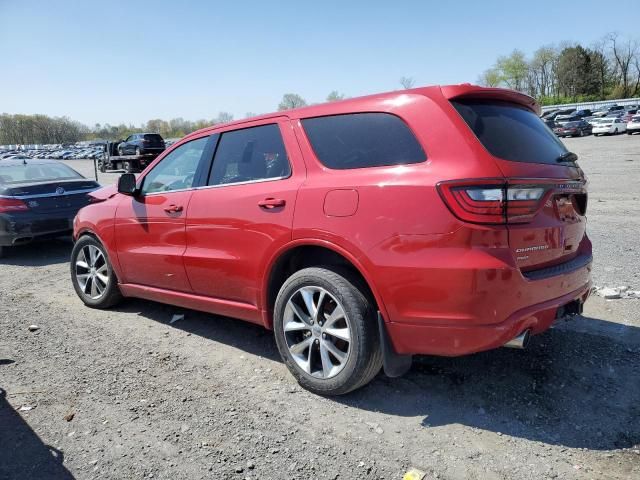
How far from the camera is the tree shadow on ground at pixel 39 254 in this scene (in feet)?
25.2

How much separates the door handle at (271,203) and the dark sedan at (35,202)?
576 centimetres

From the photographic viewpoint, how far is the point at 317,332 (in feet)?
10.4

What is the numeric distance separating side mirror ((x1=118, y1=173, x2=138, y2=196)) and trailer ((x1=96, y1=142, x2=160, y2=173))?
22454 mm

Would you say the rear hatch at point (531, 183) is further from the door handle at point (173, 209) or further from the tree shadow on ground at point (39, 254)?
the tree shadow on ground at point (39, 254)

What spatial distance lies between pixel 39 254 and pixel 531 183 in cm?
814

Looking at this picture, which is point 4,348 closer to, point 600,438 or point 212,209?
point 212,209

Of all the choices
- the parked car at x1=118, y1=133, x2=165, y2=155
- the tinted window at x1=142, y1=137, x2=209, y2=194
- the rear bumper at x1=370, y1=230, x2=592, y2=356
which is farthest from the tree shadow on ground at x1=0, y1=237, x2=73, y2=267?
the parked car at x1=118, y1=133, x2=165, y2=155

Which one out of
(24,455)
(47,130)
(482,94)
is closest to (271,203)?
(482,94)

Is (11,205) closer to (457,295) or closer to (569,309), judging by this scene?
(457,295)

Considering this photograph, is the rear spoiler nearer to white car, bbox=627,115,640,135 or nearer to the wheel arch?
the wheel arch

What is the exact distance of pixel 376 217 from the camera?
9.19 feet

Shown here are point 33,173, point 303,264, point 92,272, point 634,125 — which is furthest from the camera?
point 634,125

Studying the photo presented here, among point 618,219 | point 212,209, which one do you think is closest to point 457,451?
point 212,209

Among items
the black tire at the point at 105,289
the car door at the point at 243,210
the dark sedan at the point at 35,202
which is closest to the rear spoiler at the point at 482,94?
the car door at the point at 243,210
